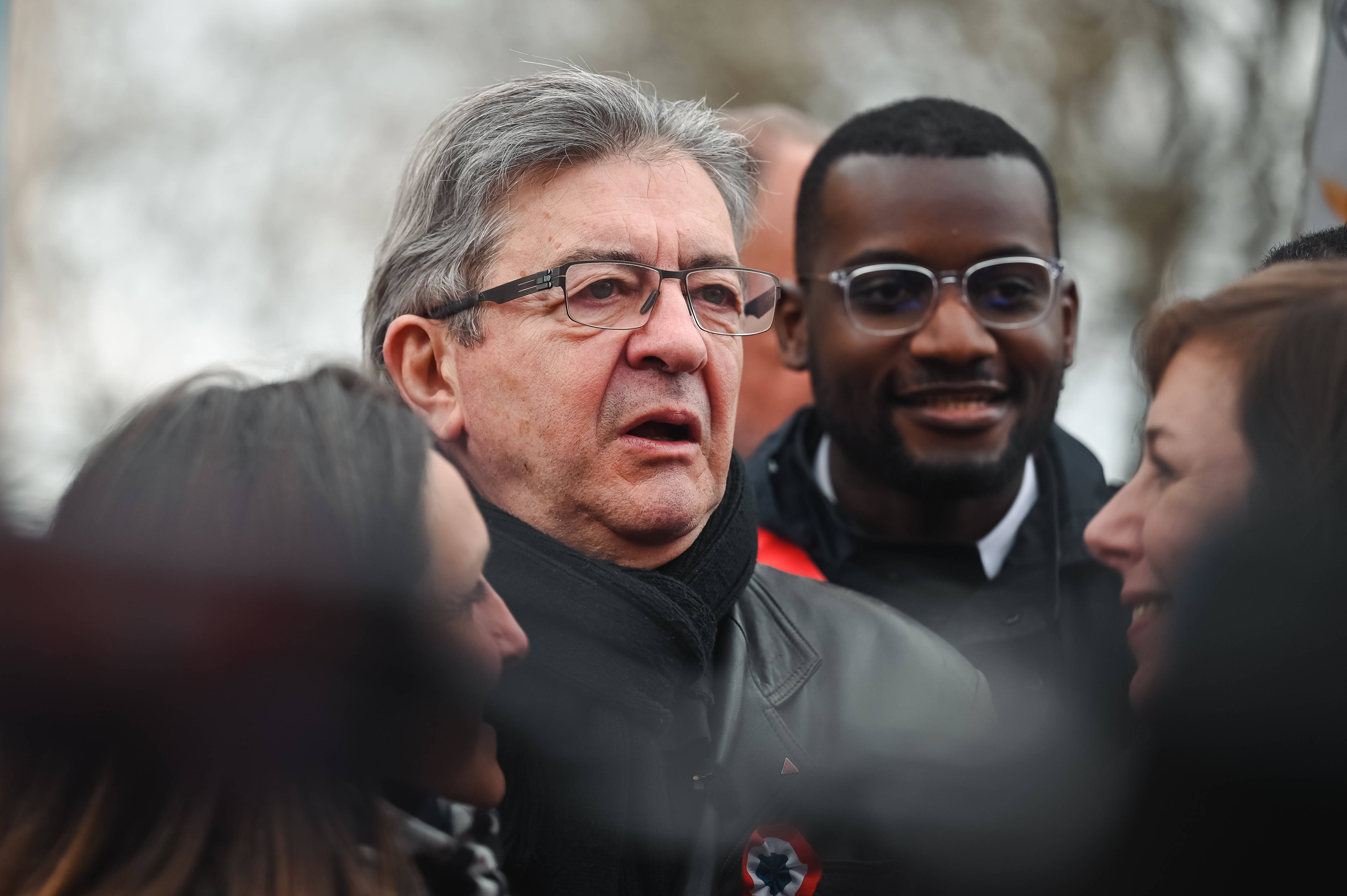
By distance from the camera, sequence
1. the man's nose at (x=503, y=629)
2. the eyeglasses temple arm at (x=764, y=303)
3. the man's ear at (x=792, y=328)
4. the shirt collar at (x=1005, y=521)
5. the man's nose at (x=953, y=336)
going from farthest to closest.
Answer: the man's ear at (x=792, y=328), the shirt collar at (x=1005, y=521), the man's nose at (x=953, y=336), the eyeglasses temple arm at (x=764, y=303), the man's nose at (x=503, y=629)

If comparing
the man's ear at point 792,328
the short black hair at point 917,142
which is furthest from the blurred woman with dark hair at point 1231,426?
the man's ear at point 792,328

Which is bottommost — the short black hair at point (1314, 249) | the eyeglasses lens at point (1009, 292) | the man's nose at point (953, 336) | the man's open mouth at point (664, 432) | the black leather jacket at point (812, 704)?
the black leather jacket at point (812, 704)

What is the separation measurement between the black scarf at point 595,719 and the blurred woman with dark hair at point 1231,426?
66 centimetres

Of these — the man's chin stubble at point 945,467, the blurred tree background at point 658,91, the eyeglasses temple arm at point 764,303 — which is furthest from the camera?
the blurred tree background at point 658,91

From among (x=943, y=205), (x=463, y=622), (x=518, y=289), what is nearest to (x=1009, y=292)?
(x=943, y=205)

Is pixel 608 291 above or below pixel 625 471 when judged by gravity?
above

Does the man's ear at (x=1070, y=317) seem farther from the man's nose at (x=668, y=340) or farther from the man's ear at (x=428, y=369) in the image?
the man's ear at (x=428, y=369)

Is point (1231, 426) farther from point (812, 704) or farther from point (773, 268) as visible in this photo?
point (773, 268)

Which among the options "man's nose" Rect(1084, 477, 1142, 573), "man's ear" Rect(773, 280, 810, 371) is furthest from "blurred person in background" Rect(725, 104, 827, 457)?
"man's nose" Rect(1084, 477, 1142, 573)

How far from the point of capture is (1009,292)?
9.04 ft

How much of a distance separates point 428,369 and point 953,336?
1160 mm

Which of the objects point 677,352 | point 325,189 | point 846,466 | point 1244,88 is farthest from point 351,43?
point 677,352

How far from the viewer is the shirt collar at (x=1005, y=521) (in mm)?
2916

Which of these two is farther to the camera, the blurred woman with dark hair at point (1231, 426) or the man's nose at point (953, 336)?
the man's nose at point (953, 336)
